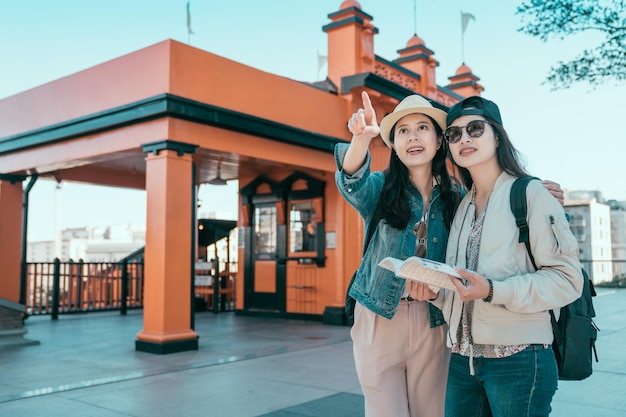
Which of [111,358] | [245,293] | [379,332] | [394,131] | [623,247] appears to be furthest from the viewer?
[623,247]

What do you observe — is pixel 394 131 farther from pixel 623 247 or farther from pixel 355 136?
pixel 623 247

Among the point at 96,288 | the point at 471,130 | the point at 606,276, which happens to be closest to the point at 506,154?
the point at 471,130

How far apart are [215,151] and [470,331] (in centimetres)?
705

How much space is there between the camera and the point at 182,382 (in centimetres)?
583

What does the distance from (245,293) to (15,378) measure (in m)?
6.86

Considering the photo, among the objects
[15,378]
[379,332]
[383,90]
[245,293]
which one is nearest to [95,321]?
[245,293]

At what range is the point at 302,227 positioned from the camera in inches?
470

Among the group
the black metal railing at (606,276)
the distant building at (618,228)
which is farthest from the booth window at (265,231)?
the distant building at (618,228)

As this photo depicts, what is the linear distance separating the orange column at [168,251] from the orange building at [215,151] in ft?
0.06

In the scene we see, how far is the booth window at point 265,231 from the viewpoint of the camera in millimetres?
12430

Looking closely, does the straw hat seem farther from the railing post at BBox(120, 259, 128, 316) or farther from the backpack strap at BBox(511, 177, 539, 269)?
the railing post at BBox(120, 259, 128, 316)

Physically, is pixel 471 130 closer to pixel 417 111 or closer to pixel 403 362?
pixel 417 111

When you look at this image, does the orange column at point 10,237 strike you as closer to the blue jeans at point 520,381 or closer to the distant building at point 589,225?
the blue jeans at point 520,381

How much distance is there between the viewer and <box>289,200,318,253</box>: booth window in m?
11.8
